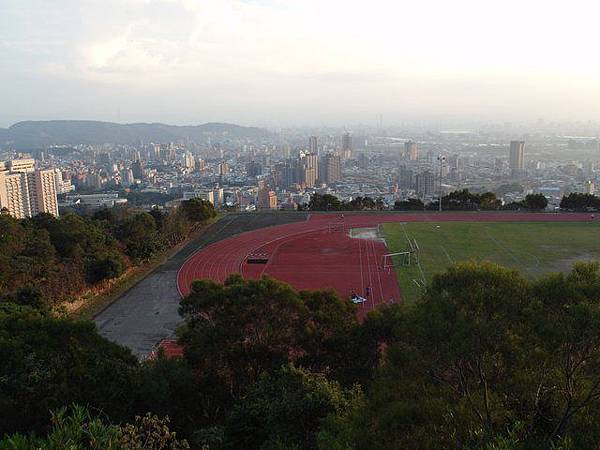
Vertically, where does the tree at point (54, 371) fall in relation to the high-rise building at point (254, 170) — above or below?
above

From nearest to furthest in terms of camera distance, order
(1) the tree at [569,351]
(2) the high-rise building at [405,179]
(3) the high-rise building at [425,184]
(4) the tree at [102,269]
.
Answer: (1) the tree at [569,351]
(4) the tree at [102,269]
(3) the high-rise building at [425,184]
(2) the high-rise building at [405,179]

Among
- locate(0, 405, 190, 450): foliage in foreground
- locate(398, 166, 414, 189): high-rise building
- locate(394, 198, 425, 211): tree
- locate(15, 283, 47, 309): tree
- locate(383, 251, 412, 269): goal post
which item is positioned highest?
locate(0, 405, 190, 450): foliage in foreground

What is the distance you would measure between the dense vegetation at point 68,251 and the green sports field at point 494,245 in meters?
11.8

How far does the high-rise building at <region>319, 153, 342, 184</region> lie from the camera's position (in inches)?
3526

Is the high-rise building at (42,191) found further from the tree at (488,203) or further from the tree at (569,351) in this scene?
the tree at (569,351)

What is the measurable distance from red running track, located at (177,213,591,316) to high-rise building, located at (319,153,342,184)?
54.5m

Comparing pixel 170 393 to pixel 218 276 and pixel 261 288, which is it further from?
pixel 218 276

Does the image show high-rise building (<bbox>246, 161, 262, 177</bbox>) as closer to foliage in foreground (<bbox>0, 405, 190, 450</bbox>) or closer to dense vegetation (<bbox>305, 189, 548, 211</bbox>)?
dense vegetation (<bbox>305, 189, 548, 211</bbox>)

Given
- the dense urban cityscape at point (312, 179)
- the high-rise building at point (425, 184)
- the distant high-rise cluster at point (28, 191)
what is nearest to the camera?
the distant high-rise cluster at point (28, 191)

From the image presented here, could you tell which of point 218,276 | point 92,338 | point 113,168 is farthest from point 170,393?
point 113,168

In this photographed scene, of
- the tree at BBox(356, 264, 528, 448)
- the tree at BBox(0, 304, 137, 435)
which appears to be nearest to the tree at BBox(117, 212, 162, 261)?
the tree at BBox(0, 304, 137, 435)

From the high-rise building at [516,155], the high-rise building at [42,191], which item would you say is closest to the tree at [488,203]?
the high-rise building at [516,155]

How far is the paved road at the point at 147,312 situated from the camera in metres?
16.2

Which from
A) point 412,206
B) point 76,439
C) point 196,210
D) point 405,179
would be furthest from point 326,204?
point 405,179
